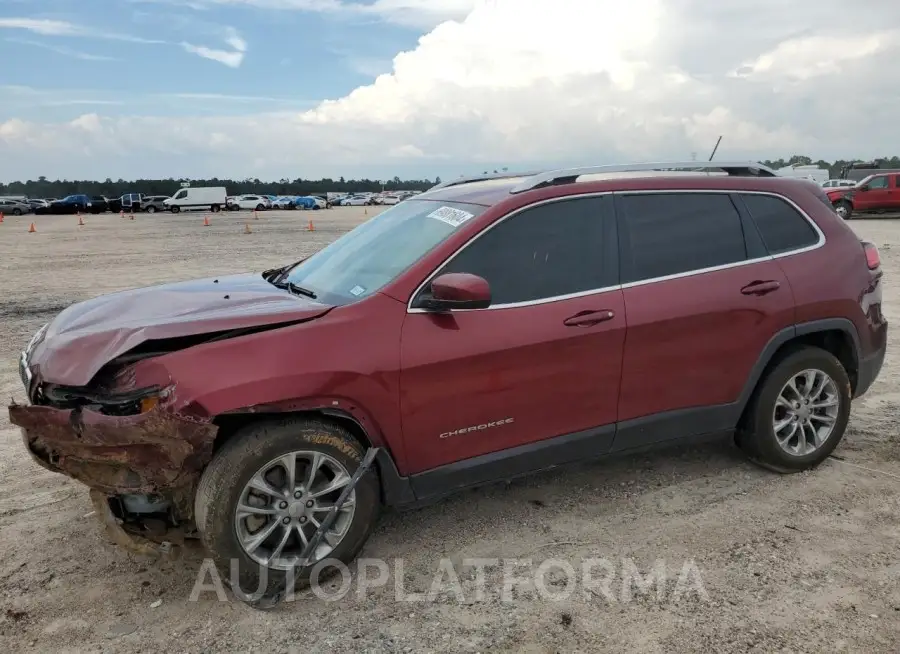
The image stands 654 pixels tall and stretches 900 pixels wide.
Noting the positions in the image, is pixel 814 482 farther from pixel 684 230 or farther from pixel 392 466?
pixel 392 466

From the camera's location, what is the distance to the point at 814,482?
4301 millimetres

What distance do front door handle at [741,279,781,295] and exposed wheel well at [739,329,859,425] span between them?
0.38m

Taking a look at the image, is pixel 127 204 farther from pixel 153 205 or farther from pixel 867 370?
pixel 867 370

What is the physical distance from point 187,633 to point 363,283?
5.83 feet

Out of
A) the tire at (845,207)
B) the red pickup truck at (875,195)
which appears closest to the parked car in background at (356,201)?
the tire at (845,207)

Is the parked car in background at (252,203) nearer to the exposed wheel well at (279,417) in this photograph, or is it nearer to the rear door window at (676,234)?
the rear door window at (676,234)

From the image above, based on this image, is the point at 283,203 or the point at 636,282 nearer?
the point at 636,282

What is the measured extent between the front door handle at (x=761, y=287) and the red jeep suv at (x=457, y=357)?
1cm

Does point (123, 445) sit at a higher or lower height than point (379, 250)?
lower

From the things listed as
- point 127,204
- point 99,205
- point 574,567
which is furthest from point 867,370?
point 99,205

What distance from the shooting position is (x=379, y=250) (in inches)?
155

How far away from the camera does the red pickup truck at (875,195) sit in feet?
85.7

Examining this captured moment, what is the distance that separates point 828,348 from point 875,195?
85.3ft

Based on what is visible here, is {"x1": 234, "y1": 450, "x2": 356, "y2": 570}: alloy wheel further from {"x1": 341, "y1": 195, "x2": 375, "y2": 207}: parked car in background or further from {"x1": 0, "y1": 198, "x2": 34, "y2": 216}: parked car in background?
{"x1": 341, "y1": 195, "x2": 375, "y2": 207}: parked car in background
